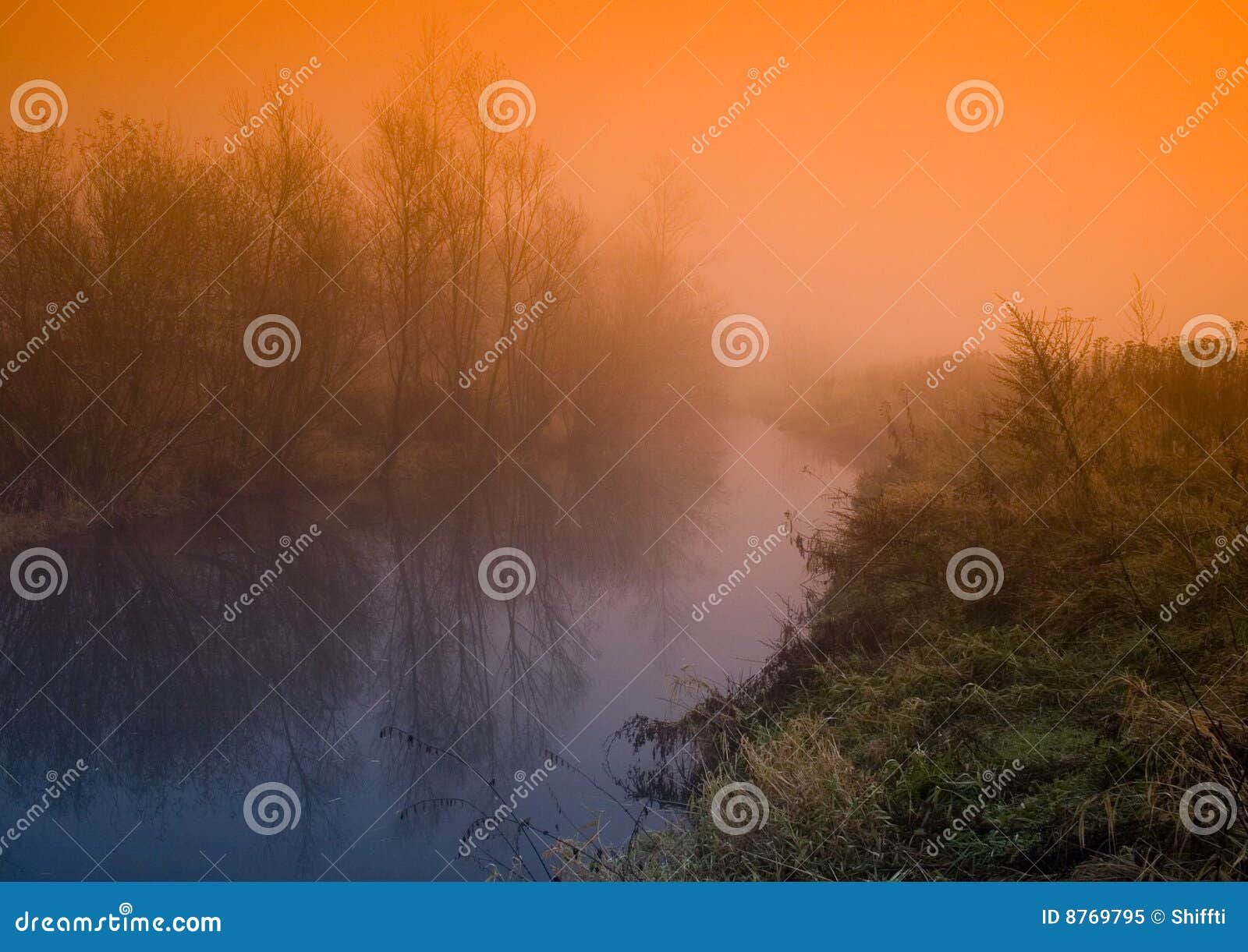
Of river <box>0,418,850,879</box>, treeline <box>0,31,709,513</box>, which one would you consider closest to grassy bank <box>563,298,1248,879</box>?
river <box>0,418,850,879</box>

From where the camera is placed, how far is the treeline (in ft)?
24.6

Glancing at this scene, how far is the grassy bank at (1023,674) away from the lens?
303cm

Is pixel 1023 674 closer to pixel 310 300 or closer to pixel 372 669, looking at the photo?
pixel 372 669

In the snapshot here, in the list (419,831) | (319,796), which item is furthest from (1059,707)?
(319,796)

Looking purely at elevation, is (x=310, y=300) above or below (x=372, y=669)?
above

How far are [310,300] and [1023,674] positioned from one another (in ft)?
24.5

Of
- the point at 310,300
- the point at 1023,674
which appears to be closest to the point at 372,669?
the point at 1023,674

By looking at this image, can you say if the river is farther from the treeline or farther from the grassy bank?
the treeline

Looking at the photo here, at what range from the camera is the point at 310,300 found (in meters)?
8.96

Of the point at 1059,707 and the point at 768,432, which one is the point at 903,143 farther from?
the point at 768,432

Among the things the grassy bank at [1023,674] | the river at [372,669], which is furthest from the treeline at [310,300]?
the grassy bank at [1023,674]

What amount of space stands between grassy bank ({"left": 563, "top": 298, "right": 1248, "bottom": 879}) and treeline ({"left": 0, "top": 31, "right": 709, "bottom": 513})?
128 inches

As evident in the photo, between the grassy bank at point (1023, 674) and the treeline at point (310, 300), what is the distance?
3249mm

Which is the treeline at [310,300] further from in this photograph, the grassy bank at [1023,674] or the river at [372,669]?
the grassy bank at [1023,674]
